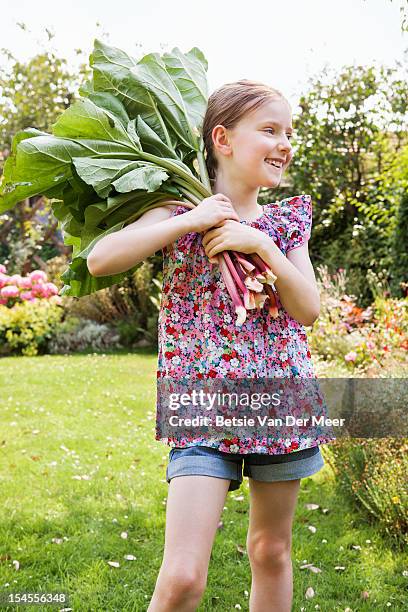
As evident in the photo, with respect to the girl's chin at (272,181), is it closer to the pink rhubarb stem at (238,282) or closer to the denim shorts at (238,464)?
the pink rhubarb stem at (238,282)

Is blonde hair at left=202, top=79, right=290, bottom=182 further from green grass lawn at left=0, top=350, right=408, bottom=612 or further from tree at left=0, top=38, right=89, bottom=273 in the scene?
tree at left=0, top=38, right=89, bottom=273

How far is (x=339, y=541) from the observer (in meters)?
3.48

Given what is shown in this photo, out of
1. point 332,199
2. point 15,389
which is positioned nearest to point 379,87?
point 332,199

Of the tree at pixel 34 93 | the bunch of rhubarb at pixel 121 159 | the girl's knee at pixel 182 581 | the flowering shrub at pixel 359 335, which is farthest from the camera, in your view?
the tree at pixel 34 93

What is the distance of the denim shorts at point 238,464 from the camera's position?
5.99 feet

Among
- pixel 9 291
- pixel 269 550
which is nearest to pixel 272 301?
pixel 269 550

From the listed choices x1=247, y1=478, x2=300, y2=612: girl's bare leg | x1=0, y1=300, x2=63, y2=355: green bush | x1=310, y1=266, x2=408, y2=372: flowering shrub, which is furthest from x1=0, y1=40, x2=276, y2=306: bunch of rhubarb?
x1=0, y1=300, x2=63, y2=355: green bush

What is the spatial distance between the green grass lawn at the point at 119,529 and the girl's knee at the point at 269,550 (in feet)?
3.08

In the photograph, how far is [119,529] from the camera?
364 centimetres

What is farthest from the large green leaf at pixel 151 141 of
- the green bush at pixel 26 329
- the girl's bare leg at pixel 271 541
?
the green bush at pixel 26 329

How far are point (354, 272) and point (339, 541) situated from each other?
21.7 ft

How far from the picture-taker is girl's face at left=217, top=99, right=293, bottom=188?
1987mm

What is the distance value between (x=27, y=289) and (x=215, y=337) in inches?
371

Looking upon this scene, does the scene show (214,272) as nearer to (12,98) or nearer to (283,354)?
(283,354)
